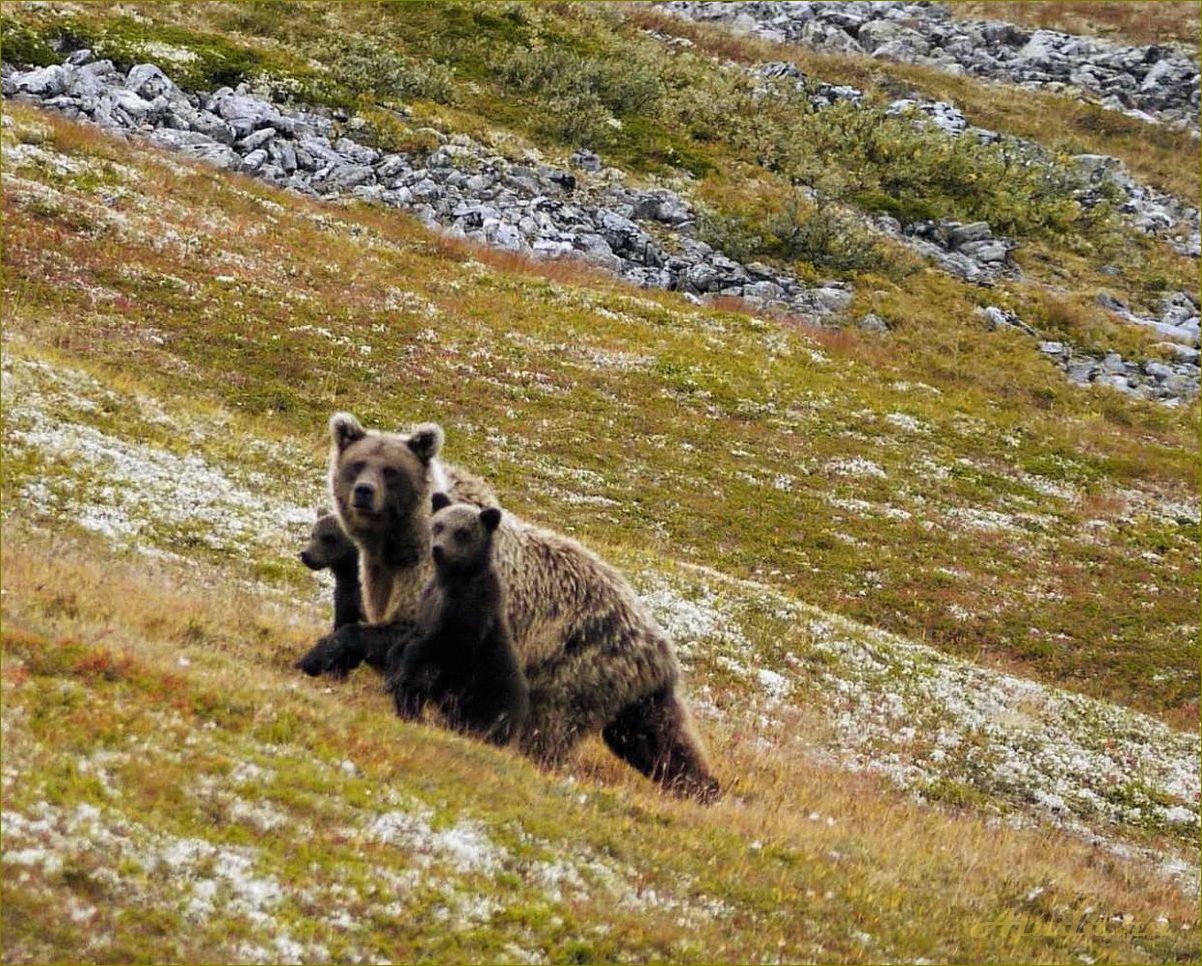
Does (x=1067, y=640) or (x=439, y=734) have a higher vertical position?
Answer: (x=439, y=734)

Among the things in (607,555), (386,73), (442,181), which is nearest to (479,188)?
Answer: (442,181)

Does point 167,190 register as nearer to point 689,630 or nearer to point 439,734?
point 689,630

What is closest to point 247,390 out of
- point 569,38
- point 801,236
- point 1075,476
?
point 1075,476

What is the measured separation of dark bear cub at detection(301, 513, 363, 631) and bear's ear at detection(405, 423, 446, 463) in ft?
3.81

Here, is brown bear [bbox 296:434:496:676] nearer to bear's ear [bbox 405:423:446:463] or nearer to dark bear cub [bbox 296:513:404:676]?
dark bear cub [bbox 296:513:404:676]

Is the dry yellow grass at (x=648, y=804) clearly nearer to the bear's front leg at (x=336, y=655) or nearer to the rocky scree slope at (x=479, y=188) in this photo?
the bear's front leg at (x=336, y=655)

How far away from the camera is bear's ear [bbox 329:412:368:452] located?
43.0 ft

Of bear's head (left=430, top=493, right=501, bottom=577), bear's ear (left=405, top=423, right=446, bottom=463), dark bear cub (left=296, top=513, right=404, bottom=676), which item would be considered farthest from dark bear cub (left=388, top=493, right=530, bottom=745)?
bear's ear (left=405, top=423, right=446, bottom=463)

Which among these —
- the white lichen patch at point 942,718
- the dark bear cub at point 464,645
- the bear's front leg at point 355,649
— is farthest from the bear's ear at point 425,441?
the white lichen patch at point 942,718

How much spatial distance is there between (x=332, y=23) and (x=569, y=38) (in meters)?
15.8

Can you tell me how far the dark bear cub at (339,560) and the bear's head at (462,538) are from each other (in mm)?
1909

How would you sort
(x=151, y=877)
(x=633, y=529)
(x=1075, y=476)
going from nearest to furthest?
(x=151, y=877), (x=633, y=529), (x=1075, y=476)

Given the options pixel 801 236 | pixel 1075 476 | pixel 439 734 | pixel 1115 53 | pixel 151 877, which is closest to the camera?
pixel 151 877

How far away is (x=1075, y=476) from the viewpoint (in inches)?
1719
